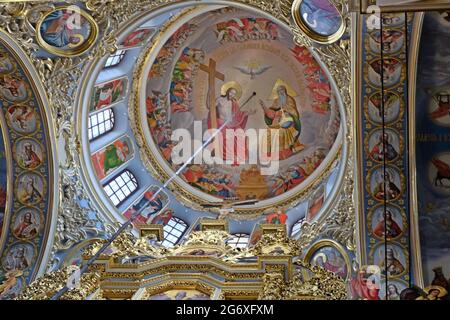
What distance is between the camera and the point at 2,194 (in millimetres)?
19141

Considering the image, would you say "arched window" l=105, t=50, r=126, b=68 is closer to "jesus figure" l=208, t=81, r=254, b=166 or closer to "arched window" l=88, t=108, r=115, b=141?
"arched window" l=88, t=108, r=115, b=141

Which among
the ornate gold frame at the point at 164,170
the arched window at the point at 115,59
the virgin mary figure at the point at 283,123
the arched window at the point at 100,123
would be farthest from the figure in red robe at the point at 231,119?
the arched window at the point at 115,59

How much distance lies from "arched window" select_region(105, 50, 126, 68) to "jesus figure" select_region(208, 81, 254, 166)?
15.1 ft

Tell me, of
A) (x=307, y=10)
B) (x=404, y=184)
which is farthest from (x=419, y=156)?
(x=307, y=10)

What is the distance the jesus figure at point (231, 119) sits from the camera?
980 inches

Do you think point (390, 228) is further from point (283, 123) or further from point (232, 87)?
point (232, 87)

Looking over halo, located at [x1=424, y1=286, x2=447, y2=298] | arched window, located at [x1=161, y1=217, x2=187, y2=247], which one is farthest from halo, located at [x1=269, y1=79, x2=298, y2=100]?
halo, located at [x1=424, y1=286, x2=447, y2=298]

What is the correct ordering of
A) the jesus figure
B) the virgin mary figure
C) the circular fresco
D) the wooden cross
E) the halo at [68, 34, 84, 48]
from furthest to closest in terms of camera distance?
1. the jesus figure
2. the wooden cross
3. the virgin mary figure
4. the circular fresco
5. the halo at [68, 34, 84, 48]

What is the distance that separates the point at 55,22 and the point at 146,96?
5765 mm

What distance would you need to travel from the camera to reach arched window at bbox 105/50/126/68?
66.8ft

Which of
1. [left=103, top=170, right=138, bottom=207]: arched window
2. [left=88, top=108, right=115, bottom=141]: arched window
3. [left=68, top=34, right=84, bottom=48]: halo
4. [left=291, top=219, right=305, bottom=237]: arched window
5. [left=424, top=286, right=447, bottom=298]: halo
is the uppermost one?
[left=68, top=34, right=84, bottom=48]: halo

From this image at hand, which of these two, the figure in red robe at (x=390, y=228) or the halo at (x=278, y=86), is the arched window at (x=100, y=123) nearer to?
the halo at (x=278, y=86)
